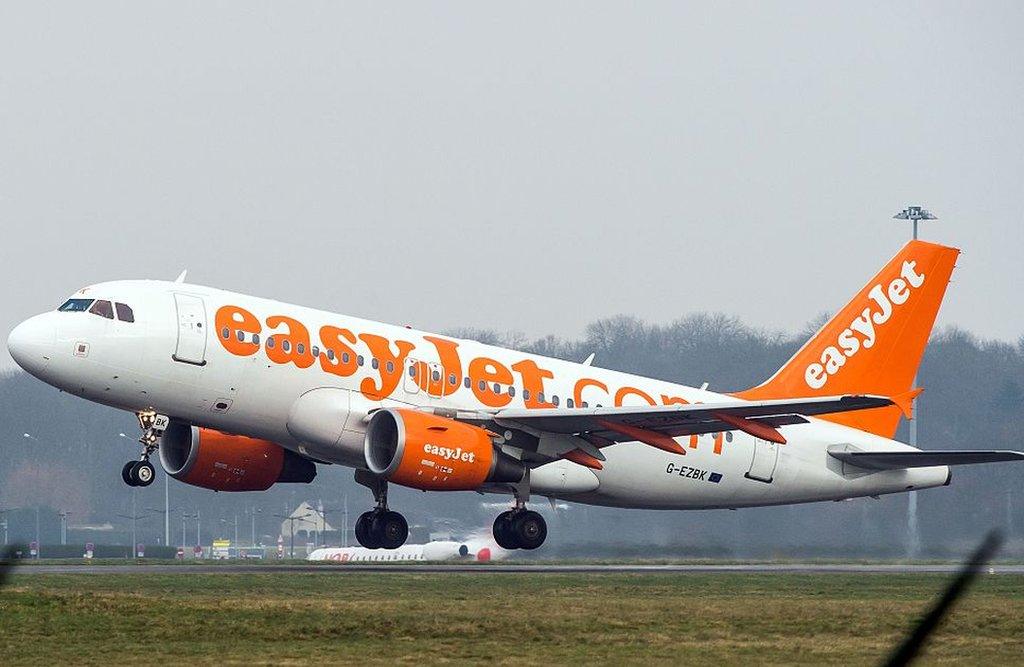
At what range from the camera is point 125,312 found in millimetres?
28953

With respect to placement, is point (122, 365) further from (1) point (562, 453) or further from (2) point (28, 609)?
(2) point (28, 609)

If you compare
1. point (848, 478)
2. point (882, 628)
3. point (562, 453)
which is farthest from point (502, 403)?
point (882, 628)

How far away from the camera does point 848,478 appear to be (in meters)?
35.4

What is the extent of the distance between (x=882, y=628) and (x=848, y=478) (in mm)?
18352

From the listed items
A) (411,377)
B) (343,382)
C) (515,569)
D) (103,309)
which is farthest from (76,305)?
(515,569)

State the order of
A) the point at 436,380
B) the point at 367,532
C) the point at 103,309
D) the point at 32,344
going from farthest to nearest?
the point at 367,532, the point at 436,380, the point at 103,309, the point at 32,344

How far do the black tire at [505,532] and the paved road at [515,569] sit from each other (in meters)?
0.55

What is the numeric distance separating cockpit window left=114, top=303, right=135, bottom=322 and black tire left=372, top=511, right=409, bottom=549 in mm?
6811

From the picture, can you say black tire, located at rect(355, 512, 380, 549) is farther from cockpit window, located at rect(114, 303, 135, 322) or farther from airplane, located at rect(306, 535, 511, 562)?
airplane, located at rect(306, 535, 511, 562)

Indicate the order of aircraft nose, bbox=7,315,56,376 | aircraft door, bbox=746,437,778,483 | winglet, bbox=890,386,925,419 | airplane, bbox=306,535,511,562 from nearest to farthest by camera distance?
aircraft nose, bbox=7,315,56,376
winglet, bbox=890,386,925,419
aircraft door, bbox=746,437,778,483
airplane, bbox=306,535,511,562

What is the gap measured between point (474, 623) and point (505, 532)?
48.9 feet

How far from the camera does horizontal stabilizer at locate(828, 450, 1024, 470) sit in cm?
3153

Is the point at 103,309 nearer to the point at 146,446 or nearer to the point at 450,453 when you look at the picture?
the point at 146,446

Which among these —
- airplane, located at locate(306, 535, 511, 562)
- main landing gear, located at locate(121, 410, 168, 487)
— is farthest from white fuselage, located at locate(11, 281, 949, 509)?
A: airplane, located at locate(306, 535, 511, 562)
